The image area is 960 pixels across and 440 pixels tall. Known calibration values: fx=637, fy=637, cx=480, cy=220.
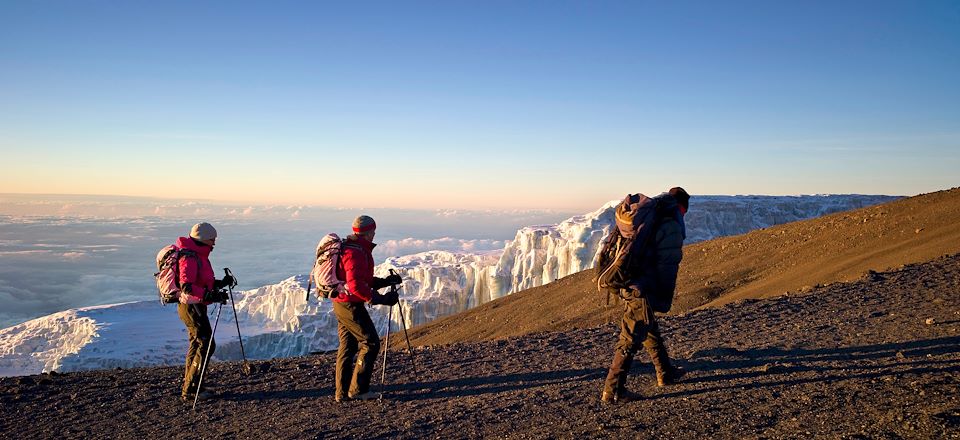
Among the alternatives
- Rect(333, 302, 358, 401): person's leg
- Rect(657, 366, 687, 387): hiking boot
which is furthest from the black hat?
Rect(333, 302, 358, 401): person's leg

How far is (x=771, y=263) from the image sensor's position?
19484 millimetres

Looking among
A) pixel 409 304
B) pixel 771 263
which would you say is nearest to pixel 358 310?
pixel 771 263

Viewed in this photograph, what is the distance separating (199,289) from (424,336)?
18.1m

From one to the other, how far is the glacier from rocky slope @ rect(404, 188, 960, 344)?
53.2 feet

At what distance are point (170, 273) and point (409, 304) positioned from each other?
154 ft

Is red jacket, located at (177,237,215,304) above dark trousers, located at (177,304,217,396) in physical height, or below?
above

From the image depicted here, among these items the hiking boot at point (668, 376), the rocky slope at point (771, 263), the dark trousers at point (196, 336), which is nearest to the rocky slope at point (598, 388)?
the hiking boot at point (668, 376)

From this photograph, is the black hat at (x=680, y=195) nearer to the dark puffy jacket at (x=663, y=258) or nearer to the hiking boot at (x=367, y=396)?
the dark puffy jacket at (x=663, y=258)

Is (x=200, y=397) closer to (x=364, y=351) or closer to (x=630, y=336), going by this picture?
(x=364, y=351)

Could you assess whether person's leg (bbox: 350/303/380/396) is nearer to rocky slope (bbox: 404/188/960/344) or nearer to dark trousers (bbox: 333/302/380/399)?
dark trousers (bbox: 333/302/380/399)

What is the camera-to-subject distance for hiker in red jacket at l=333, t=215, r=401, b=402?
635cm

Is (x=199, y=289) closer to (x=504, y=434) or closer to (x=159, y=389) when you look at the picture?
(x=159, y=389)

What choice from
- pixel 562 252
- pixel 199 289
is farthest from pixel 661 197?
pixel 562 252

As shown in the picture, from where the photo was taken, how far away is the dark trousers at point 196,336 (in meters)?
7.08
